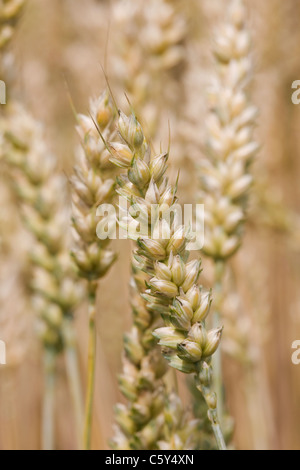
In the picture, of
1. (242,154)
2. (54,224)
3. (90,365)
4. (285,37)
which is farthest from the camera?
(285,37)

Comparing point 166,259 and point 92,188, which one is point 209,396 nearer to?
point 166,259

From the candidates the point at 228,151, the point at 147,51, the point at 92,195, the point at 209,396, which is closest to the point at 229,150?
the point at 228,151

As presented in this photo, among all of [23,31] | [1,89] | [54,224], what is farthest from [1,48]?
[23,31]

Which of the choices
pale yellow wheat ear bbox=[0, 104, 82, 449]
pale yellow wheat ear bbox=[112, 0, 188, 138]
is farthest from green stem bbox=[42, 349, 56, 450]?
pale yellow wheat ear bbox=[112, 0, 188, 138]

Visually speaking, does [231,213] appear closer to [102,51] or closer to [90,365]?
[90,365]

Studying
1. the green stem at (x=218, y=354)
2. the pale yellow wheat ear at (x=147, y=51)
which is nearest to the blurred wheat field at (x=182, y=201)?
the pale yellow wheat ear at (x=147, y=51)

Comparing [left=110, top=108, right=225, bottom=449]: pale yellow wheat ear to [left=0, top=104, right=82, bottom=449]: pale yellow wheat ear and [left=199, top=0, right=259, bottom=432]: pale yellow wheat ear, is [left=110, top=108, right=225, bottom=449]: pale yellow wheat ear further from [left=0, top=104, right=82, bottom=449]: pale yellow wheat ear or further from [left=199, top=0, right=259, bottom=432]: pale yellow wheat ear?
[left=0, top=104, right=82, bottom=449]: pale yellow wheat ear

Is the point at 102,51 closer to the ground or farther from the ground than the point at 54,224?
farther from the ground
